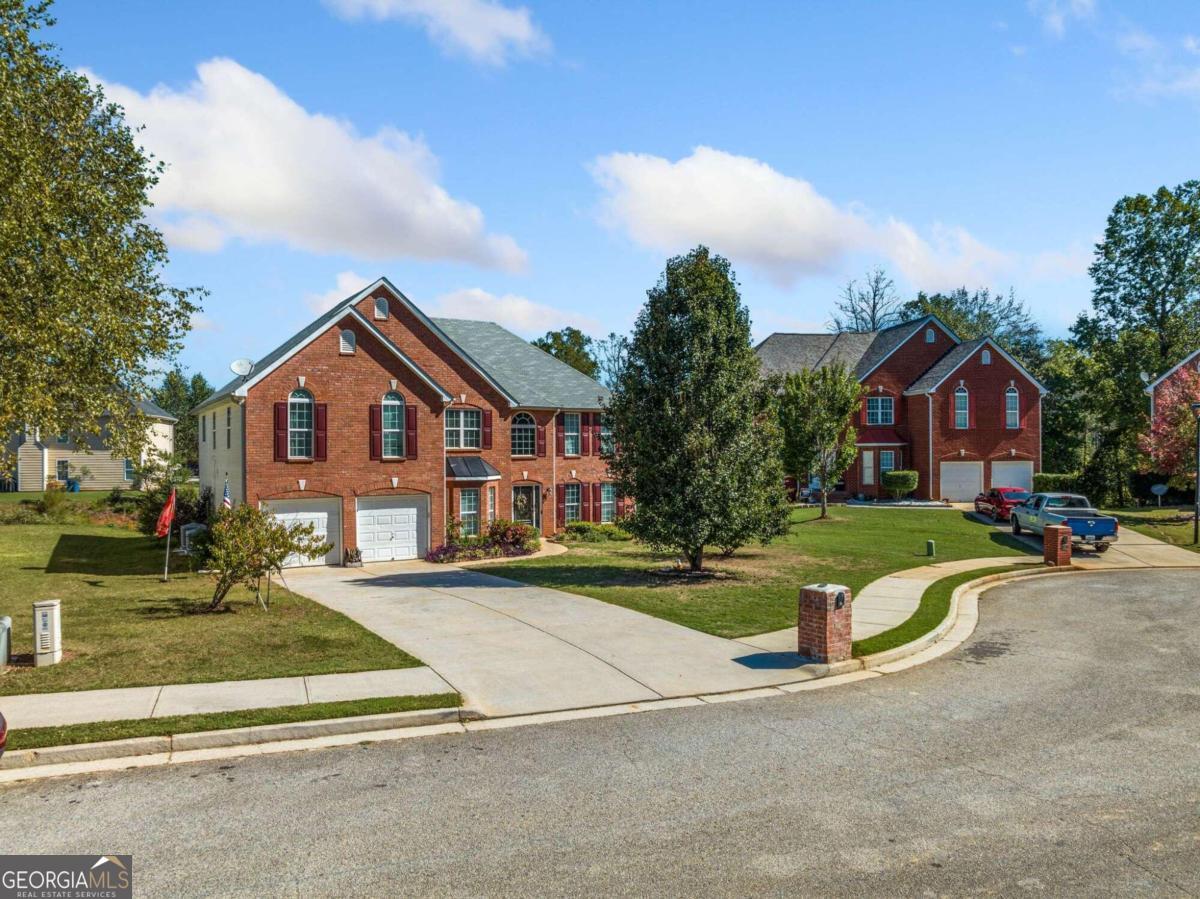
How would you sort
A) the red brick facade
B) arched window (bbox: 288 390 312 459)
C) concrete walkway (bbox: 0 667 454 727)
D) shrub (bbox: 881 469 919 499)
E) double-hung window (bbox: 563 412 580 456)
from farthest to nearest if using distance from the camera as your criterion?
shrub (bbox: 881 469 919 499) < double-hung window (bbox: 563 412 580 456) < arched window (bbox: 288 390 312 459) < the red brick facade < concrete walkway (bbox: 0 667 454 727)

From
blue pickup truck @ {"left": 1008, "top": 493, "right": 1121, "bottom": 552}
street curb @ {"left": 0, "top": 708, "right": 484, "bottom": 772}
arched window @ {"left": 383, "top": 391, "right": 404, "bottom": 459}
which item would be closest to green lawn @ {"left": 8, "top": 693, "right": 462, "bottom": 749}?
street curb @ {"left": 0, "top": 708, "right": 484, "bottom": 772}

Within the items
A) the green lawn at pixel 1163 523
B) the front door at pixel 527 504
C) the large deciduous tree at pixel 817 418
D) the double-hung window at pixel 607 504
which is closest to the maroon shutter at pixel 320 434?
the front door at pixel 527 504

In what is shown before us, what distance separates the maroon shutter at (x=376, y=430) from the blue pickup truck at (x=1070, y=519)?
2416 cm

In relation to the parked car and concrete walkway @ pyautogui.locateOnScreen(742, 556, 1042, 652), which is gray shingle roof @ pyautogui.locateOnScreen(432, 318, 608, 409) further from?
the parked car

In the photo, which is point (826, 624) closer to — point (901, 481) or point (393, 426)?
point (393, 426)

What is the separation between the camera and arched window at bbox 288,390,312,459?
2700cm

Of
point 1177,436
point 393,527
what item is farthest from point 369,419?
point 1177,436

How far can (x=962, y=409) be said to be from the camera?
48312 mm

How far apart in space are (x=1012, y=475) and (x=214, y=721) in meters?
49.2

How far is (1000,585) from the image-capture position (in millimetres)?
22812

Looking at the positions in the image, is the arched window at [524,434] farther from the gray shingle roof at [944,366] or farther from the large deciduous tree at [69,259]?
the gray shingle roof at [944,366]

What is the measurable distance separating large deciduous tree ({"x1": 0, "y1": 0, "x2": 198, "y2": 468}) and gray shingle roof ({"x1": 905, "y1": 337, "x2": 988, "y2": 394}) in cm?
4107

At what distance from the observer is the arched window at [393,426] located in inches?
1125

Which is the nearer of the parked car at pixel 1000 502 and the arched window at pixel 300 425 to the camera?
the arched window at pixel 300 425
